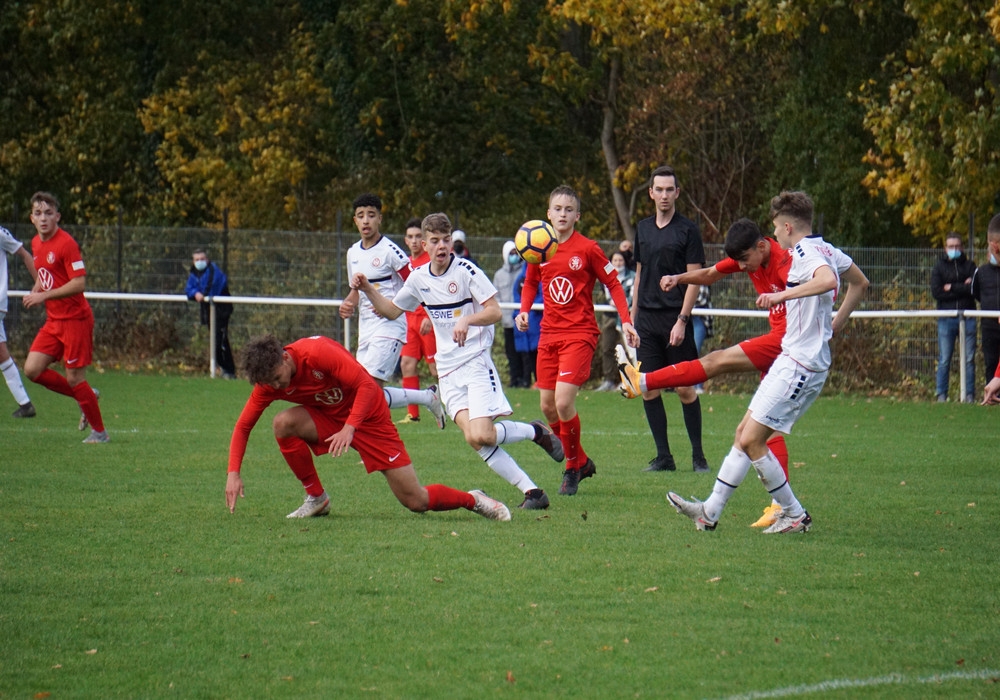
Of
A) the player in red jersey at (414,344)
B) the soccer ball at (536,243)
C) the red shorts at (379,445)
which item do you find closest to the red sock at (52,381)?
the player in red jersey at (414,344)

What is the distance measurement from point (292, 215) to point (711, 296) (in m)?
13.4

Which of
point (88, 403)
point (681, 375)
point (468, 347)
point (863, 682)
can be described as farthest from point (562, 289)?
point (863, 682)

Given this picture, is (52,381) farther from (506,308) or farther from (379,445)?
(506,308)

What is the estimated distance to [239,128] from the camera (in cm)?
2855

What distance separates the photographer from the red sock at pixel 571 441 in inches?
352

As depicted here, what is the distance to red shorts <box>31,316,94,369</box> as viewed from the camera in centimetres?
1170

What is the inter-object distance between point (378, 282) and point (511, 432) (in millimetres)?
3658

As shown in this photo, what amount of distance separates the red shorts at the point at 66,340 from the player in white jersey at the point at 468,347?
4115 mm

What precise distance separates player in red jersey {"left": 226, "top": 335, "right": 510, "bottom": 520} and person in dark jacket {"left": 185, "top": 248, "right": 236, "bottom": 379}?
39.7ft

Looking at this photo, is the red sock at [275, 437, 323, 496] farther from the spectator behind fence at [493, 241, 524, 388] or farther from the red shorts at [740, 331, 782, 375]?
the spectator behind fence at [493, 241, 524, 388]

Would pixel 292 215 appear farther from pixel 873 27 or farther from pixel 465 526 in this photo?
pixel 465 526

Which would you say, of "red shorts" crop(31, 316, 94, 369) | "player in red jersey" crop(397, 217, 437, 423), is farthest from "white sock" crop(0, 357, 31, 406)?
"player in red jersey" crop(397, 217, 437, 423)

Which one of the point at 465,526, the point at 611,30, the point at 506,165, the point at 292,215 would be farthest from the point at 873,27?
the point at 465,526

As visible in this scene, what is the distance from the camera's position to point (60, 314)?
11.8 metres
